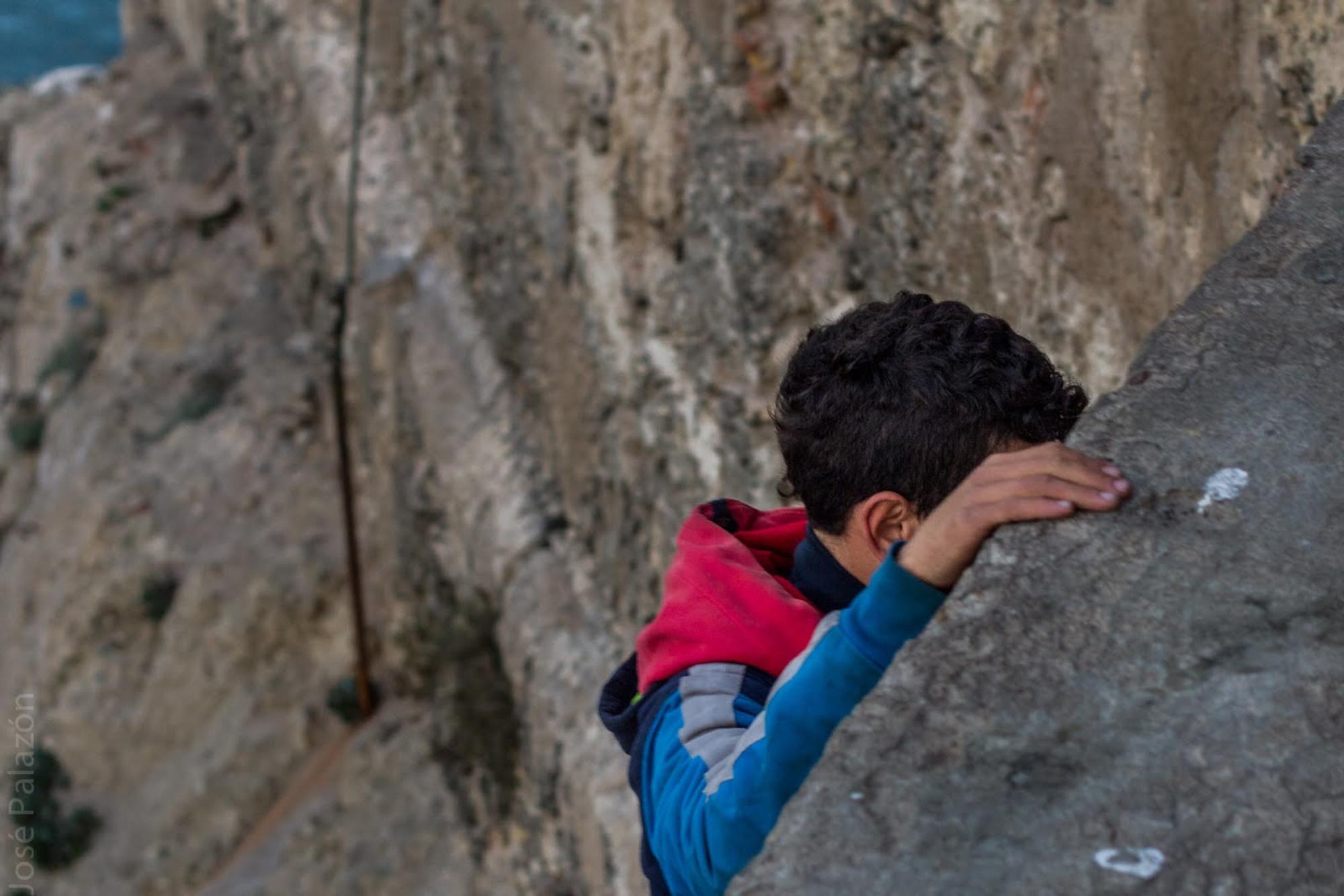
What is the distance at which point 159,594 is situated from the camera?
349 inches

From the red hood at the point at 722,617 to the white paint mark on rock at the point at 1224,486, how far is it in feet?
1.31

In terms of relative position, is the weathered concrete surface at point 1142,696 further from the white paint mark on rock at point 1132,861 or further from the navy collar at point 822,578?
the navy collar at point 822,578

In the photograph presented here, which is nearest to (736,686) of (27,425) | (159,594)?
(159,594)

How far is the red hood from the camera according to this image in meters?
1.36

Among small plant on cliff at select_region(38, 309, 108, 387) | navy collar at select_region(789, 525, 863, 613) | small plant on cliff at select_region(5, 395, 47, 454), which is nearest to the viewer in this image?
navy collar at select_region(789, 525, 863, 613)

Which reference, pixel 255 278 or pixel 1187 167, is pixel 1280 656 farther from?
pixel 255 278

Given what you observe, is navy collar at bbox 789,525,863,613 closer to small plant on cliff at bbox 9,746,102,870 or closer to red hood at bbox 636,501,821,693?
red hood at bbox 636,501,821,693

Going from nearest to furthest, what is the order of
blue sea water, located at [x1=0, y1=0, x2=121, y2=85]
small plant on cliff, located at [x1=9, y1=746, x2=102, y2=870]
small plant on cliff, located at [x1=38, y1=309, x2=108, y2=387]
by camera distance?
small plant on cliff, located at [x1=9, y1=746, x2=102, y2=870] → small plant on cliff, located at [x1=38, y1=309, x2=108, y2=387] → blue sea water, located at [x1=0, y1=0, x2=121, y2=85]

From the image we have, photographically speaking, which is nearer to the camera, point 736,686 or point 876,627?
point 876,627

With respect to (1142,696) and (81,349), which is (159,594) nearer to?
(81,349)

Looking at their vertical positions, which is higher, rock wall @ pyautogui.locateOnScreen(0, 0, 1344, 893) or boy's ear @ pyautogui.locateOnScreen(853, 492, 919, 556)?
boy's ear @ pyautogui.locateOnScreen(853, 492, 919, 556)

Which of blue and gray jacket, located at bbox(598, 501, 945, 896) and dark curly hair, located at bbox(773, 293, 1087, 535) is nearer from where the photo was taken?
blue and gray jacket, located at bbox(598, 501, 945, 896)

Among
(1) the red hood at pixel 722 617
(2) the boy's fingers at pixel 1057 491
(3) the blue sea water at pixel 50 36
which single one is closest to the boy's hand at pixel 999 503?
(2) the boy's fingers at pixel 1057 491

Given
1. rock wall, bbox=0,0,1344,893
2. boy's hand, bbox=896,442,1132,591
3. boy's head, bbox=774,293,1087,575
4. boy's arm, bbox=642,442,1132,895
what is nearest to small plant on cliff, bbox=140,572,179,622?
rock wall, bbox=0,0,1344,893
